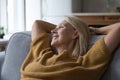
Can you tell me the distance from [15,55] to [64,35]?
0.41 meters

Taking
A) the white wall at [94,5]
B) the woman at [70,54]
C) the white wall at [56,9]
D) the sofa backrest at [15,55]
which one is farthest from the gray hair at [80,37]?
the white wall at [94,5]

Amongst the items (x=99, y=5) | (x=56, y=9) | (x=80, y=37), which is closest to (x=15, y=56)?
(x=80, y=37)

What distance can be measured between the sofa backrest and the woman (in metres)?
0.11

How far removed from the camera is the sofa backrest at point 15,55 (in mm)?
1869

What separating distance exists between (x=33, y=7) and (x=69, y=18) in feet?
7.94

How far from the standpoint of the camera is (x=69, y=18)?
1.73 meters

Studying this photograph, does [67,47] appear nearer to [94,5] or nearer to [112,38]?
[112,38]

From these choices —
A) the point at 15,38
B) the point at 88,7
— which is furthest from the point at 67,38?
the point at 88,7

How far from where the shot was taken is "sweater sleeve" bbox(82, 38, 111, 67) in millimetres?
1555

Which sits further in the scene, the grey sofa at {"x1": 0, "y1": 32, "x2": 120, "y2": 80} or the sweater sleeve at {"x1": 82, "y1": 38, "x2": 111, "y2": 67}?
the grey sofa at {"x1": 0, "y1": 32, "x2": 120, "y2": 80}

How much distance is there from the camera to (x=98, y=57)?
156cm

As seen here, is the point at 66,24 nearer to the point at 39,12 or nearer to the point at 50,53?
the point at 50,53

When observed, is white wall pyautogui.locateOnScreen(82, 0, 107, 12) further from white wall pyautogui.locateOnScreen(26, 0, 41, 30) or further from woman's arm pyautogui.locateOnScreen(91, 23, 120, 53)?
woman's arm pyautogui.locateOnScreen(91, 23, 120, 53)

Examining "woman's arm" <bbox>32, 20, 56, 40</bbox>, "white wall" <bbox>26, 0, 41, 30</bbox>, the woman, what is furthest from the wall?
the woman
